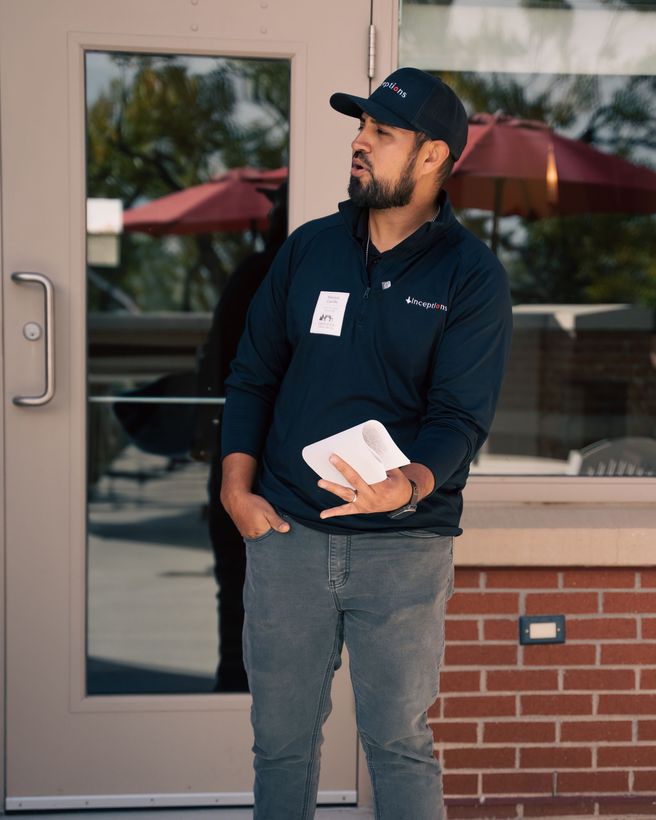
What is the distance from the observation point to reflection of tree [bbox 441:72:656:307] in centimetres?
399

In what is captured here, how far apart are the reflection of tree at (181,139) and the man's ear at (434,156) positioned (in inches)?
38.2

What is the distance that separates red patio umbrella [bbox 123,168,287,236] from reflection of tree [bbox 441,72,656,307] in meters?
0.77

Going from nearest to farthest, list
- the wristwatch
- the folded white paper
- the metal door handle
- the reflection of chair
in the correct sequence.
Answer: the folded white paper
the wristwatch
the metal door handle
the reflection of chair

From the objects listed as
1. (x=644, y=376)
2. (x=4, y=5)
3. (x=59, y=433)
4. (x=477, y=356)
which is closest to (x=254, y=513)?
(x=477, y=356)

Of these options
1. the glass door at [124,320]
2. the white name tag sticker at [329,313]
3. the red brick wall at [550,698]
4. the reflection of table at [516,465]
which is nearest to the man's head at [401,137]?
the white name tag sticker at [329,313]

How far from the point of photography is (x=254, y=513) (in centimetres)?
235

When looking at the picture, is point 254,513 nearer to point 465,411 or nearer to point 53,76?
point 465,411

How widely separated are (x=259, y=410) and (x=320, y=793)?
4.64ft

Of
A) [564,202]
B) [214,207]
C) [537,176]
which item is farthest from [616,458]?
[214,207]

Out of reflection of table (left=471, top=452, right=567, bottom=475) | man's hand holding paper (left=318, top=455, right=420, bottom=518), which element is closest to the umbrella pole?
reflection of table (left=471, top=452, right=567, bottom=475)

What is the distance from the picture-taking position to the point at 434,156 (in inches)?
92.4

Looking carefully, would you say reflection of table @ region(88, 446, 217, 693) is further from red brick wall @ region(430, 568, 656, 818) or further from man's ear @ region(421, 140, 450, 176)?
man's ear @ region(421, 140, 450, 176)

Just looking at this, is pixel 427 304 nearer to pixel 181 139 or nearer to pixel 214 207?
pixel 214 207

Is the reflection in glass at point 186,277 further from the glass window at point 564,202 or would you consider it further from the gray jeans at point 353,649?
the gray jeans at point 353,649
